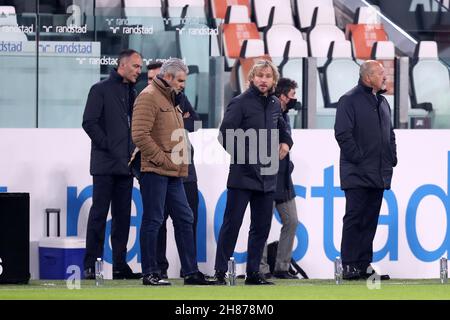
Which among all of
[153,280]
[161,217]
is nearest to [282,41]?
[161,217]

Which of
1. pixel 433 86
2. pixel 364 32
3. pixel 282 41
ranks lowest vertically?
pixel 433 86

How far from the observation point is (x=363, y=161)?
1270cm

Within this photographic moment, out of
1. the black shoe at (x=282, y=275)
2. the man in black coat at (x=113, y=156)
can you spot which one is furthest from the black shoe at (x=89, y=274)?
the black shoe at (x=282, y=275)

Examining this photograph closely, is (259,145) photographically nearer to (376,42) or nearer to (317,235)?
(317,235)

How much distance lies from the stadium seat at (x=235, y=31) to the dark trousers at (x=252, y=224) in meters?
2.36

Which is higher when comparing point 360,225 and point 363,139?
point 363,139

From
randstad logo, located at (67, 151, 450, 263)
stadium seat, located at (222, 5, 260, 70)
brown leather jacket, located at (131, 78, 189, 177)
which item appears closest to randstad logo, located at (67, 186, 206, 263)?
randstad logo, located at (67, 151, 450, 263)

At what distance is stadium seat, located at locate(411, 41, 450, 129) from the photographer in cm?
1437

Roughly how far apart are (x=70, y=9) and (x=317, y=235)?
2.99 meters

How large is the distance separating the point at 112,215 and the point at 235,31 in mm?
2648

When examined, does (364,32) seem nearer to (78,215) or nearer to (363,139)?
(363,139)

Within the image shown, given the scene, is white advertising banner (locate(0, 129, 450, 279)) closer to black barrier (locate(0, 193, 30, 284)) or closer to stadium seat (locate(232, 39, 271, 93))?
stadium seat (locate(232, 39, 271, 93))
